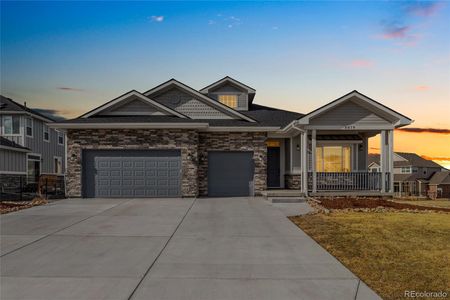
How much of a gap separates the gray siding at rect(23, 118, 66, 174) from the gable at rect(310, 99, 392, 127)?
20.8 m

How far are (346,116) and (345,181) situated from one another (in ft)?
11.2

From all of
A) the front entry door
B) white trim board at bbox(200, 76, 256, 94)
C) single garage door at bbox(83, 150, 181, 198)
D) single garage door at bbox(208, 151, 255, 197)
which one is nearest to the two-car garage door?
single garage door at bbox(83, 150, 181, 198)

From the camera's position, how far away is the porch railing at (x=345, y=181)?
18.7m

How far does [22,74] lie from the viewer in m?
21.6

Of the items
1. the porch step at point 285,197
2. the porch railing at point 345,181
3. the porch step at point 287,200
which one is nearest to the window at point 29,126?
the porch step at point 285,197

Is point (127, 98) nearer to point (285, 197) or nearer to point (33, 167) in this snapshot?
point (285, 197)

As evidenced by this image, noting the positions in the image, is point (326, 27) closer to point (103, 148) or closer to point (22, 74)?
point (103, 148)

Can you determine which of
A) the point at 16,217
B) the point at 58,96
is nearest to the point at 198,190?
the point at 16,217

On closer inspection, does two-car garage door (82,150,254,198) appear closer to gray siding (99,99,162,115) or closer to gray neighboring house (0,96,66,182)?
gray siding (99,99,162,115)

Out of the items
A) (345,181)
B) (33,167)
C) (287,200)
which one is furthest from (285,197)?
(33,167)

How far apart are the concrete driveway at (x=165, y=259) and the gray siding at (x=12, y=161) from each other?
13.0 meters

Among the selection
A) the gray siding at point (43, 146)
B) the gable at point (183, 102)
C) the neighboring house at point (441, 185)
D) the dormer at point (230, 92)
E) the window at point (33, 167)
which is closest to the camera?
the gable at point (183, 102)

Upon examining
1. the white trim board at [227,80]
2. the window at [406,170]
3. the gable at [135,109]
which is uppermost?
the white trim board at [227,80]

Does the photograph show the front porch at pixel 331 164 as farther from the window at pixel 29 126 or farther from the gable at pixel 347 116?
the window at pixel 29 126
